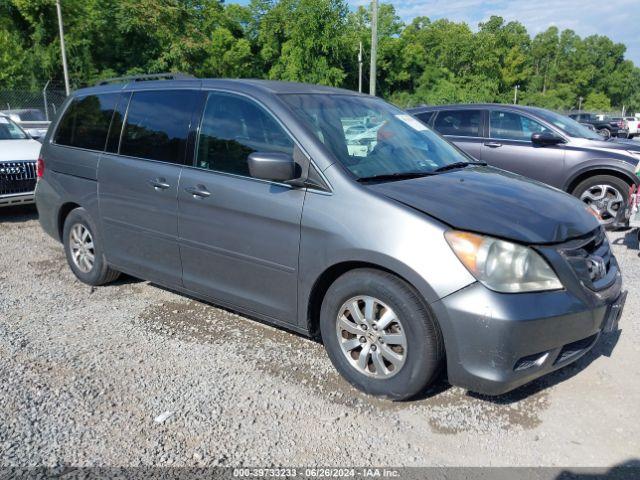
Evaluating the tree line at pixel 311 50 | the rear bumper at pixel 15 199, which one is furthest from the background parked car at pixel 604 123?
the rear bumper at pixel 15 199

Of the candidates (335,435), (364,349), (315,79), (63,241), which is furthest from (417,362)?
(315,79)

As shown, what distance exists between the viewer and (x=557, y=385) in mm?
3461

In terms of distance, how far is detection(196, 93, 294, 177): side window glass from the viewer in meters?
3.65

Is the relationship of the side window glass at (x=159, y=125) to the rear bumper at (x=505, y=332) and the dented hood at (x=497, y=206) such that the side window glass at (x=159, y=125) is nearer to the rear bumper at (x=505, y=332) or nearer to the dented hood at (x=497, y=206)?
the dented hood at (x=497, y=206)

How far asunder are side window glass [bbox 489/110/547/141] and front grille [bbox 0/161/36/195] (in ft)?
22.5

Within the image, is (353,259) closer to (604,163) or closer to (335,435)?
(335,435)

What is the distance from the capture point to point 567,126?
8289mm

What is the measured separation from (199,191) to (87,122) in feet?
6.20

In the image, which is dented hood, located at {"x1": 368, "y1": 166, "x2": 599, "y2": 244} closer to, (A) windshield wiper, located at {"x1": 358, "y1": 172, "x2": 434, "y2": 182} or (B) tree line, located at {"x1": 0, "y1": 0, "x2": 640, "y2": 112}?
(A) windshield wiper, located at {"x1": 358, "y1": 172, "x2": 434, "y2": 182}

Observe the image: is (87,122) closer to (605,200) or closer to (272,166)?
(272,166)

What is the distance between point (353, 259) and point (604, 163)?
19.4ft

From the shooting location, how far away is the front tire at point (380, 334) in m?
2.98

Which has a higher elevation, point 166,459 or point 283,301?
point 283,301

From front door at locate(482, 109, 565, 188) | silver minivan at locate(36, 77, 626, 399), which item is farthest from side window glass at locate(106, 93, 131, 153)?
front door at locate(482, 109, 565, 188)
